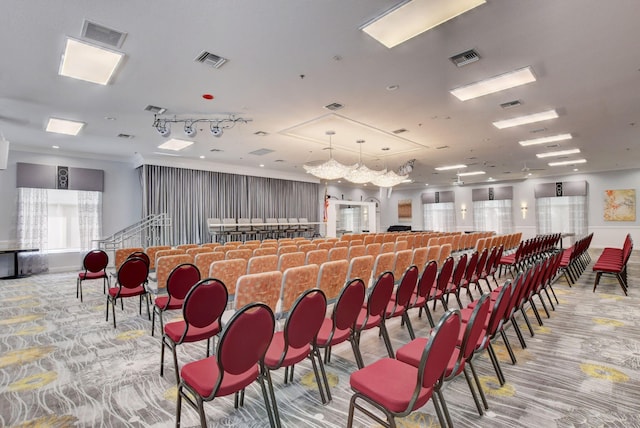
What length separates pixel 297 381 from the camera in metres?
2.77

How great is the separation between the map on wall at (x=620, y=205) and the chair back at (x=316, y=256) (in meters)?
17.0

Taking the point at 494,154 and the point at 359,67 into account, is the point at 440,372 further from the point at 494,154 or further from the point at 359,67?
the point at 494,154

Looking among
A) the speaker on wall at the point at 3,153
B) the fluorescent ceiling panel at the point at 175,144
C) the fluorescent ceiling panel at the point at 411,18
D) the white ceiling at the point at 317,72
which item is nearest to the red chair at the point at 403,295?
the fluorescent ceiling panel at the point at 411,18

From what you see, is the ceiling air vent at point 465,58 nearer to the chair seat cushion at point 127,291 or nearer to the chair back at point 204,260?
the chair back at point 204,260

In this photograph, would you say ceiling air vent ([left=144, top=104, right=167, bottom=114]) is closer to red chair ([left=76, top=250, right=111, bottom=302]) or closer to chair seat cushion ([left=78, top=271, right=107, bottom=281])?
red chair ([left=76, top=250, right=111, bottom=302])

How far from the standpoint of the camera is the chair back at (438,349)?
5.15ft

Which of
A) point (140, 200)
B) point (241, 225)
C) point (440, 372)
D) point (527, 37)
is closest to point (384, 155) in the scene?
point (241, 225)

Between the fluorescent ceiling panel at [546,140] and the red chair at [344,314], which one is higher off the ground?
the fluorescent ceiling panel at [546,140]

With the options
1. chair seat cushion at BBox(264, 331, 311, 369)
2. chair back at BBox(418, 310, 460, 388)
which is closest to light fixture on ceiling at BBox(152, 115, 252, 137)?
chair seat cushion at BBox(264, 331, 311, 369)

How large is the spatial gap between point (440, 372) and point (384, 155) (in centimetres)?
981

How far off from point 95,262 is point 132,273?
199 centimetres

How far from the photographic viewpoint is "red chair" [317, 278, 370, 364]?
2424mm

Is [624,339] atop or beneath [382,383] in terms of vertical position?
beneath

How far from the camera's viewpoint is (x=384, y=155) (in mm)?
10984
